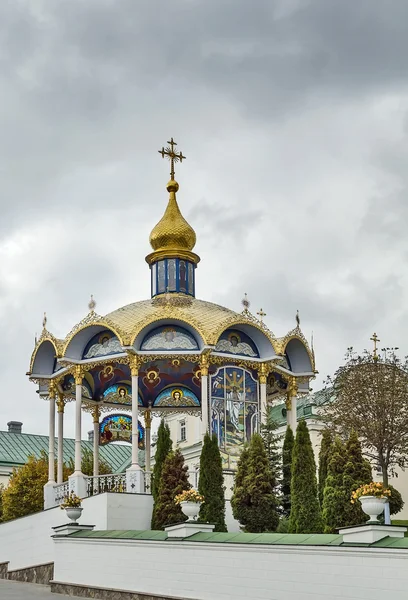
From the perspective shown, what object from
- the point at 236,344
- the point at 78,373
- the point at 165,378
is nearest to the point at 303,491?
the point at 236,344

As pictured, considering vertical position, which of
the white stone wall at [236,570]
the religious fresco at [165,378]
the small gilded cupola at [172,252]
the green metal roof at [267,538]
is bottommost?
the white stone wall at [236,570]

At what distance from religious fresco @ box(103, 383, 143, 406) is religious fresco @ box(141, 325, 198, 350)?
481cm

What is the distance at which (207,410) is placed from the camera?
78.5 feet

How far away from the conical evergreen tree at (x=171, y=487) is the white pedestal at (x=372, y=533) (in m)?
8.95

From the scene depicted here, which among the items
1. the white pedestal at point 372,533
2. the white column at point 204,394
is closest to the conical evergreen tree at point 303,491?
the white column at point 204,394

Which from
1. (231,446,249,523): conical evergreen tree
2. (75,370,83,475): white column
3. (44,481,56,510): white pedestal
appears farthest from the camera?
(44,481,56,510): white pedestal

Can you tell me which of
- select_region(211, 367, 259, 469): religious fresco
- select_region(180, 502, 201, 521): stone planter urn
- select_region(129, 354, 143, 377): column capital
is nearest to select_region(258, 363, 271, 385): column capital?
select_region(211, 367, 259, 469): religious fresco

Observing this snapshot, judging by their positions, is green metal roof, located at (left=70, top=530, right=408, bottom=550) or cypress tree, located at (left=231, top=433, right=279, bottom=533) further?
cypress tree, located at (left=231, top=433, right=279, bottom=533)

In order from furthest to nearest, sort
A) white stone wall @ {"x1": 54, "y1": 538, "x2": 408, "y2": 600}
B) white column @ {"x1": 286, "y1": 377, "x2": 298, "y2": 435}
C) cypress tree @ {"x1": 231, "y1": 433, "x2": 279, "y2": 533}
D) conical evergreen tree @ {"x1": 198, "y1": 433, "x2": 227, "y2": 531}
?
white column @ {"x1": 286, "y1": 377, "x2": 298, "y2": 435}
conical evergreen tree @ {"x1": 198, "y1": 433, "x2": 227, "y2": 531}
cypress tree @ {"x1": 231, "y1": 433, "x2": 279, "y2": 533}
white stone wall @ {"x1": 54, "y1": 538, "x2": 408, "y2": 600}

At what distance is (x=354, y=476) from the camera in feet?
64.4

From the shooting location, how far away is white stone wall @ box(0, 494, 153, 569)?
22.2 metres

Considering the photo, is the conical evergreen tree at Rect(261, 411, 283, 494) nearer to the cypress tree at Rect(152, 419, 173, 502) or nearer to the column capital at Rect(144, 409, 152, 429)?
the cypress tree at Rect(152, 419, 173, 502)

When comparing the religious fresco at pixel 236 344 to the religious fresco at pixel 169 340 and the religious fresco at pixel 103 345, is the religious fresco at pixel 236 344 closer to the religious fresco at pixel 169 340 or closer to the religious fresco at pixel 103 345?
the religious fresco at pixel 169 340

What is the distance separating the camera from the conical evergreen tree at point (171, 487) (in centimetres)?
2173
